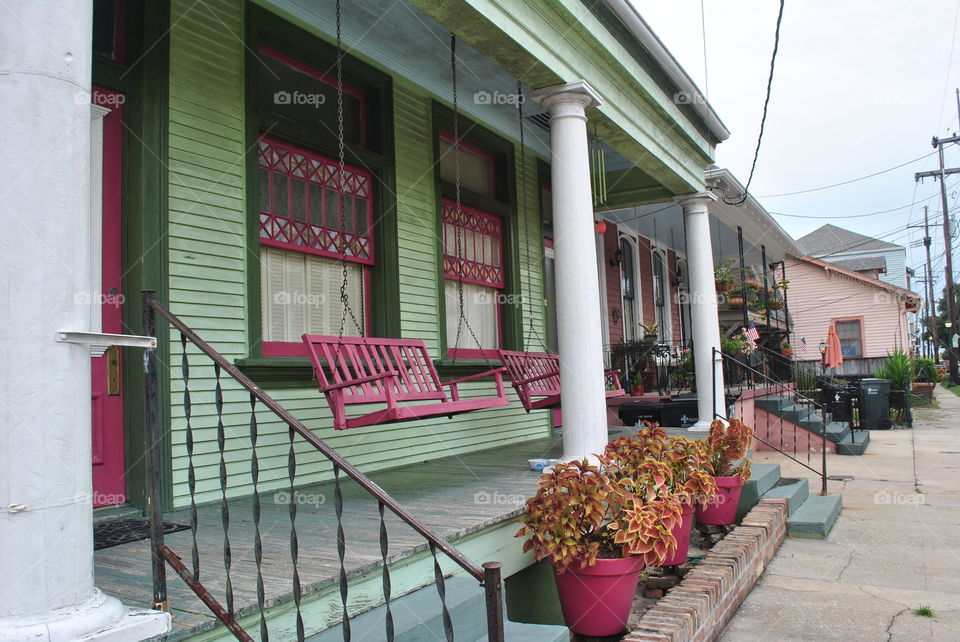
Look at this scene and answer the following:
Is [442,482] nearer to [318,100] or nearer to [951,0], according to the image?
[318,100]

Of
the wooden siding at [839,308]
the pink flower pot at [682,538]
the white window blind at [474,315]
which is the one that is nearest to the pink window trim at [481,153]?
the white window blind at [474,315]

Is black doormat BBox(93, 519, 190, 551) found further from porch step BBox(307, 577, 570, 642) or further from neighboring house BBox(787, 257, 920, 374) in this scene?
neighboring house BBox(787, 257, 920, 374)

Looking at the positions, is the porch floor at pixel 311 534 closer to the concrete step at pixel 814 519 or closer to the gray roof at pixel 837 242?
the concrete step at pixel 814 519

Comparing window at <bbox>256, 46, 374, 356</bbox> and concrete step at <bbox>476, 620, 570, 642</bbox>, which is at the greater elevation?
window at <bbox>256, 46, 374, 356</bbox>

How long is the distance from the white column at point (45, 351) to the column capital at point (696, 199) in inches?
301

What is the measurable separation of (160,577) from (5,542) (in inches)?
26.4

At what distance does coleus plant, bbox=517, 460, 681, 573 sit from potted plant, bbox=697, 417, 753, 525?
76.6 inches

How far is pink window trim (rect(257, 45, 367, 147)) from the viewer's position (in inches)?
207

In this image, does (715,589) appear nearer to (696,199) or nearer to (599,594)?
(599,594)

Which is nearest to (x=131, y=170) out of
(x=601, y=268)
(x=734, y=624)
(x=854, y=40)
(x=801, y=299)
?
(x=734, y=624)

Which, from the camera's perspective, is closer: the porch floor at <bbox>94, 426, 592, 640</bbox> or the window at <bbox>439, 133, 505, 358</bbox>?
the porch floor at <bbox>94, 426, 592, 640</bbox>

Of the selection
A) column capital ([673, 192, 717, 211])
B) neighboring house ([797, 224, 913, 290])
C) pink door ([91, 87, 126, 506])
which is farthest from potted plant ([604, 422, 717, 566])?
neighboring house ([797, 224, 913, 290])

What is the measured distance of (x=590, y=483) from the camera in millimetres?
3689

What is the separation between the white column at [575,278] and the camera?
17.4 feet
